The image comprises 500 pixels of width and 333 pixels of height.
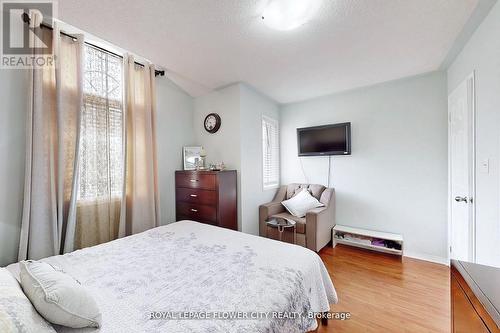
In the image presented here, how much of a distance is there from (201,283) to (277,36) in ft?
6.74

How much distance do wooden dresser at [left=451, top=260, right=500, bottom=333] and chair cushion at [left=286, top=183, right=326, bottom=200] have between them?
2262 millimetres

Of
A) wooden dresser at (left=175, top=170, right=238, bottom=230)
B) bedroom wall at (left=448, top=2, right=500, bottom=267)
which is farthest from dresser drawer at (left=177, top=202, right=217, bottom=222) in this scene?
bedroom wall at (left=448, top=2, right=500, bottom=267)

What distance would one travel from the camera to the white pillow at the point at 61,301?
0.73 m

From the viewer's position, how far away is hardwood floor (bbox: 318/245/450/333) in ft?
5.12

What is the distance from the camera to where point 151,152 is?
8.20ft

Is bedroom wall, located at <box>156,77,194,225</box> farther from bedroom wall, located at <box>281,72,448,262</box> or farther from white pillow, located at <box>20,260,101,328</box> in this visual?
bedroom wall, located at <box>281,72,448,262</box>

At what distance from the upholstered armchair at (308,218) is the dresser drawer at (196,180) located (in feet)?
3.24

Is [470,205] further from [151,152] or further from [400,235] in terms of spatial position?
[151,152]

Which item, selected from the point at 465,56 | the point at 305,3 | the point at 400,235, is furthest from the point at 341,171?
the point at 305,3

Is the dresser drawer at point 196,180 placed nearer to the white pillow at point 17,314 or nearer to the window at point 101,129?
the window at point 101,129

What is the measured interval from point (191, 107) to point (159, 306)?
296cm

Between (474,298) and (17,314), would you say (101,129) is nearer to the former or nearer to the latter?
(17,314)

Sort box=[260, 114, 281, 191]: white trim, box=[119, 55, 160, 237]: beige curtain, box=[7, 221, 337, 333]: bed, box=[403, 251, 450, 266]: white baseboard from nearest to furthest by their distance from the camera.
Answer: box=[7, 221, 337, 333]: bed < box=[119, 55, 160, 237]: beige curtain < box=[403, 251, 450, 266]: white baseboard < box=[260, 114, 281, 191]: white trim

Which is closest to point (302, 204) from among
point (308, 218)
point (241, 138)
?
point (308, 218)
